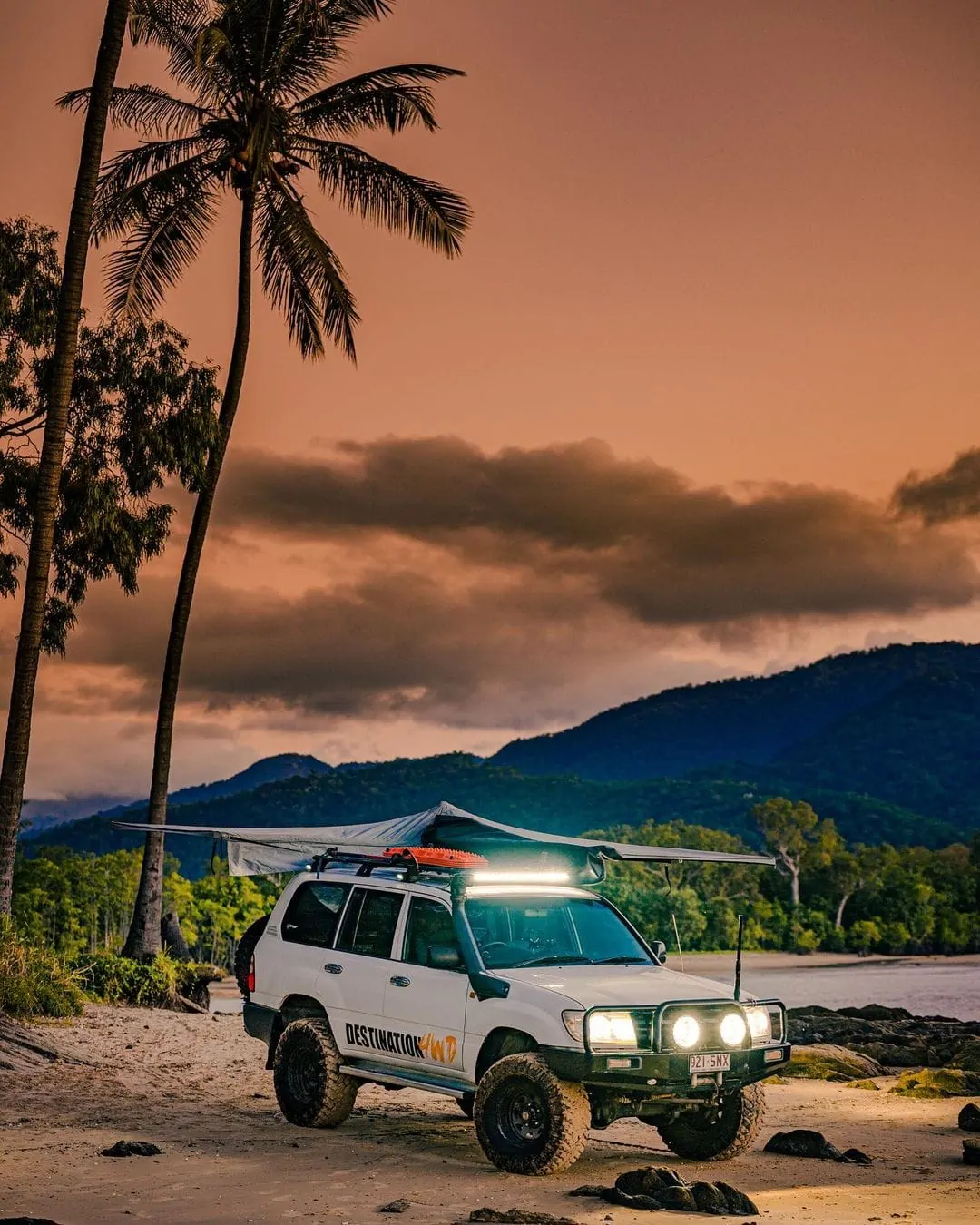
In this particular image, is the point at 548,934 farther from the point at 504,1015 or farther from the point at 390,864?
the point at 390,864

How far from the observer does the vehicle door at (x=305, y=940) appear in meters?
11.3

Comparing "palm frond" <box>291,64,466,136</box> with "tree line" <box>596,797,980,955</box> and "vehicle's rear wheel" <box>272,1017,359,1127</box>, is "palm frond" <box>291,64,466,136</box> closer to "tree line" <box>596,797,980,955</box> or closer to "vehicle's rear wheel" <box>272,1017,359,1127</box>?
"vehicle's rear wheel" <box>272,1017,359,1127</box>

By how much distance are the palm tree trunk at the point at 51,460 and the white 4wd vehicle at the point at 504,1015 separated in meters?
7.70

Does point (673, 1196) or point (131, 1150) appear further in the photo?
point (131, 1150)

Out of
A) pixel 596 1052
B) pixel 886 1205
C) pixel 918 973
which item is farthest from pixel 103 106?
pixel 918 973

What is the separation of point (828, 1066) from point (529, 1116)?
34.3 ft

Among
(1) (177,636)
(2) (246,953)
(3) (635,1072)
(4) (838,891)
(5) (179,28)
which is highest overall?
(5) (179,28)

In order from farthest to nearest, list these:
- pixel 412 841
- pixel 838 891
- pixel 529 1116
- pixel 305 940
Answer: pixel 838 891
pixel 412 841
pixel 305 940
pixel 529 1116

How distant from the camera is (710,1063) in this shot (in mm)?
9477

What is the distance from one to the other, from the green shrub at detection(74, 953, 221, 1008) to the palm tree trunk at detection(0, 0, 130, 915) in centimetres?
270

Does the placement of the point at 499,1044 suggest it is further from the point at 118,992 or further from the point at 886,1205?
the point at 118,992

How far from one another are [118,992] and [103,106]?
12528 millimetres

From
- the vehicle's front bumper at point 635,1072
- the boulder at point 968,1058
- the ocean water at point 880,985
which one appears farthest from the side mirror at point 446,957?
the ocean water at point 880,985

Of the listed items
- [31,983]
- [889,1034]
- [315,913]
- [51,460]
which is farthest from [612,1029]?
[889,1034]
